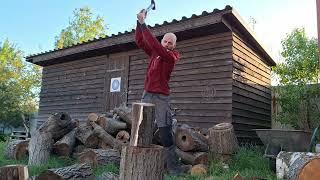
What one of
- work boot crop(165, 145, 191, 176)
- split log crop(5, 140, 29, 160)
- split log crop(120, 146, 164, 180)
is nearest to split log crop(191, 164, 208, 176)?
work boot crop(165, 145, 191, 176)

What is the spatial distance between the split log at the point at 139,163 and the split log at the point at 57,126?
426 centimetres

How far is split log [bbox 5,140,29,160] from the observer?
7629 mm

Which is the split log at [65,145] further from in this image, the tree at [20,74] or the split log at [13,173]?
the tree at [20,74]

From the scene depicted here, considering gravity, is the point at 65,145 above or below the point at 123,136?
below

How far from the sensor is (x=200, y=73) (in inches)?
383

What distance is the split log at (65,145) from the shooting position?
725cm

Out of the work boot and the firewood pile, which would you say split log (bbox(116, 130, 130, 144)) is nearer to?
the firewood pile

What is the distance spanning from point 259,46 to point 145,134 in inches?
325

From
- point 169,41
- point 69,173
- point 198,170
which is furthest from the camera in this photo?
point 198,170

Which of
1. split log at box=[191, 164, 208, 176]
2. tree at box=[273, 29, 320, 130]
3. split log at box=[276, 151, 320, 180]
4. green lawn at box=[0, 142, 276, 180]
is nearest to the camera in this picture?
split log at box=[276, 151, 320, 180]

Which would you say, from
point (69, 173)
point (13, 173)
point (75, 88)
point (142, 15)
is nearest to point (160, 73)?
point (142, 15)

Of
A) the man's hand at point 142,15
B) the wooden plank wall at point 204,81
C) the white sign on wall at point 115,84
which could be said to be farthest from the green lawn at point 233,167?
the white sign on wall at point 115,84

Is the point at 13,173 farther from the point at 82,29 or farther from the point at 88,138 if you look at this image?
the point at 82,29

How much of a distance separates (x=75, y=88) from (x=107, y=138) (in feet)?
23.1
